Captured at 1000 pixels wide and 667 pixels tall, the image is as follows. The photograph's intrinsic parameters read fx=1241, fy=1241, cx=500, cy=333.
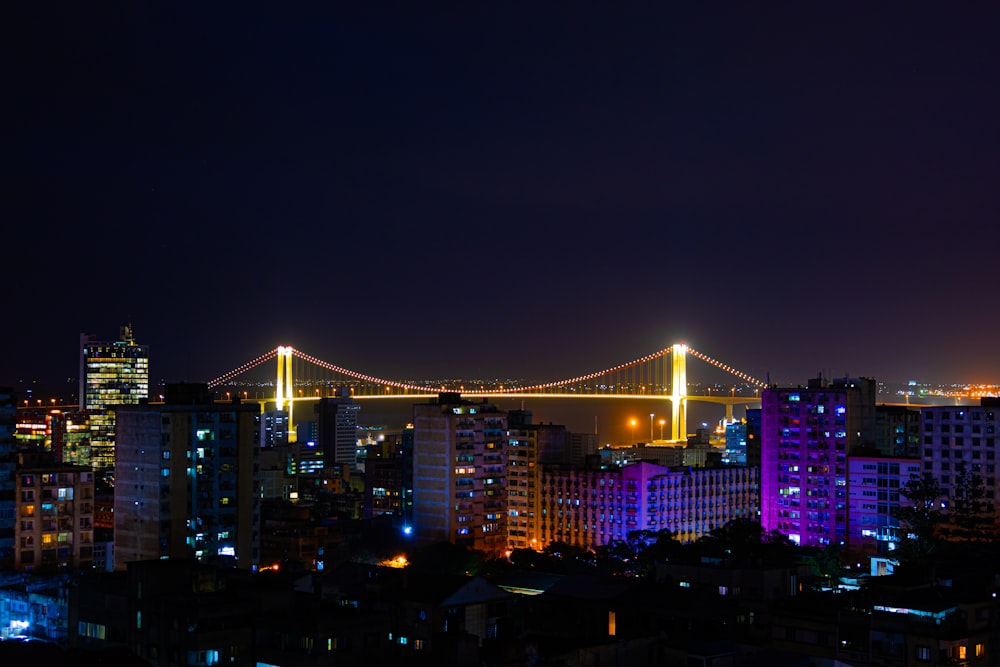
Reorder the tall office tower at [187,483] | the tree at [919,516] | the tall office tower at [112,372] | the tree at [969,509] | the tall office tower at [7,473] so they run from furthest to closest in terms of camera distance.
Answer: the tall office tower at [112,372], the tree at [969,509], the tree at [919,516], the tall office tower at [187,483], the tall office tower at [7,473]

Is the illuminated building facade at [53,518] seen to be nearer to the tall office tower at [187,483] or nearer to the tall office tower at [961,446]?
the tall office tower at [187,483]

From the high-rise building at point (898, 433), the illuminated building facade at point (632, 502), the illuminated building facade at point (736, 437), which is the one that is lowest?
the illuminated building facade at point (632, 502)

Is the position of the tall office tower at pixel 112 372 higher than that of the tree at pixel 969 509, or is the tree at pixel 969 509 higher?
the tall office tower at pixel 112 372

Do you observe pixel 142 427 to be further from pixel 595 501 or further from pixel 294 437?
pixel 294 437

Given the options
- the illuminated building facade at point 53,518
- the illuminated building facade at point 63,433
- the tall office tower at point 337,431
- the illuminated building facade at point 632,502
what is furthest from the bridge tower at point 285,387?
the illuminated building facade at point 53,518

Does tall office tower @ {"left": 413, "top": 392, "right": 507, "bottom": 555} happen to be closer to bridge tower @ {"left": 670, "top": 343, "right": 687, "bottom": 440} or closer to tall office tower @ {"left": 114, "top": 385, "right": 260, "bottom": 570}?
tall office tower @ {"left": 114, "top": 385, "right": 260, "bottom": 570}

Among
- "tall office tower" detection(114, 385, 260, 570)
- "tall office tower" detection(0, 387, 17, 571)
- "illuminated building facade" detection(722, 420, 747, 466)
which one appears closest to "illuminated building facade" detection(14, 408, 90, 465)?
"tall office tower" detection(0, 387, 17, 571)

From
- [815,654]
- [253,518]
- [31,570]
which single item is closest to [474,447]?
[253,518]

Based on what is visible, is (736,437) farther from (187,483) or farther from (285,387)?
(187,483)
